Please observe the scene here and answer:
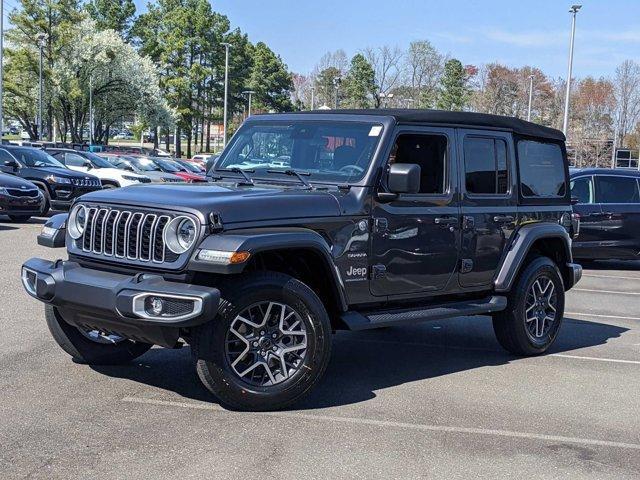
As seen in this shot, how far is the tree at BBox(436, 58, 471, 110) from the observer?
59.5 m

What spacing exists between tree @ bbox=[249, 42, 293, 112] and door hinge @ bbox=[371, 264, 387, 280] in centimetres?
7941

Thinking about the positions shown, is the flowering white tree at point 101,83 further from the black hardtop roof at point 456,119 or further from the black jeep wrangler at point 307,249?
the black jeep wrangler at point 307,249

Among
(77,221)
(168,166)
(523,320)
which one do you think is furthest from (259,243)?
(168,166)

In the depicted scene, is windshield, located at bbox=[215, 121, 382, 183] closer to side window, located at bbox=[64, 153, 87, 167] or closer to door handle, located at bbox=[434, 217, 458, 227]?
door handle, located at bbox=[434, 217, 458, 227]

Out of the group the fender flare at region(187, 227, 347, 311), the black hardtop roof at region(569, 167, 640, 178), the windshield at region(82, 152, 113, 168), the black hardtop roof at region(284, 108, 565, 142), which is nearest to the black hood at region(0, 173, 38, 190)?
the windshield at region(82, 152, 113, 168)

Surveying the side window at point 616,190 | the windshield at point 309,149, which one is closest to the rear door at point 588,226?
the side window at point 616,190

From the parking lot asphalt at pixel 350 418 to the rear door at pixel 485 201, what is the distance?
2.97 feet

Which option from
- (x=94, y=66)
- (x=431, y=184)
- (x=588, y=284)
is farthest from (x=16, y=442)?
(x=94, y=66)

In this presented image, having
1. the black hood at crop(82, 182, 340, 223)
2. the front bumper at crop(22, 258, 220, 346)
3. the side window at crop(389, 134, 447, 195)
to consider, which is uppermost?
the side window at crop(389, 134, 447, 195)

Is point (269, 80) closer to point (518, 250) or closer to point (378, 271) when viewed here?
point (518, 250)

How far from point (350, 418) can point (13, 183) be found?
14268mm

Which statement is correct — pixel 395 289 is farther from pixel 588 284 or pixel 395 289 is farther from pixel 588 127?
pixel 588 127

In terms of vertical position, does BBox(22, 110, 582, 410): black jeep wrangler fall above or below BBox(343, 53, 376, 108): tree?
below

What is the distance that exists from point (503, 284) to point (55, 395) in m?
3.70
